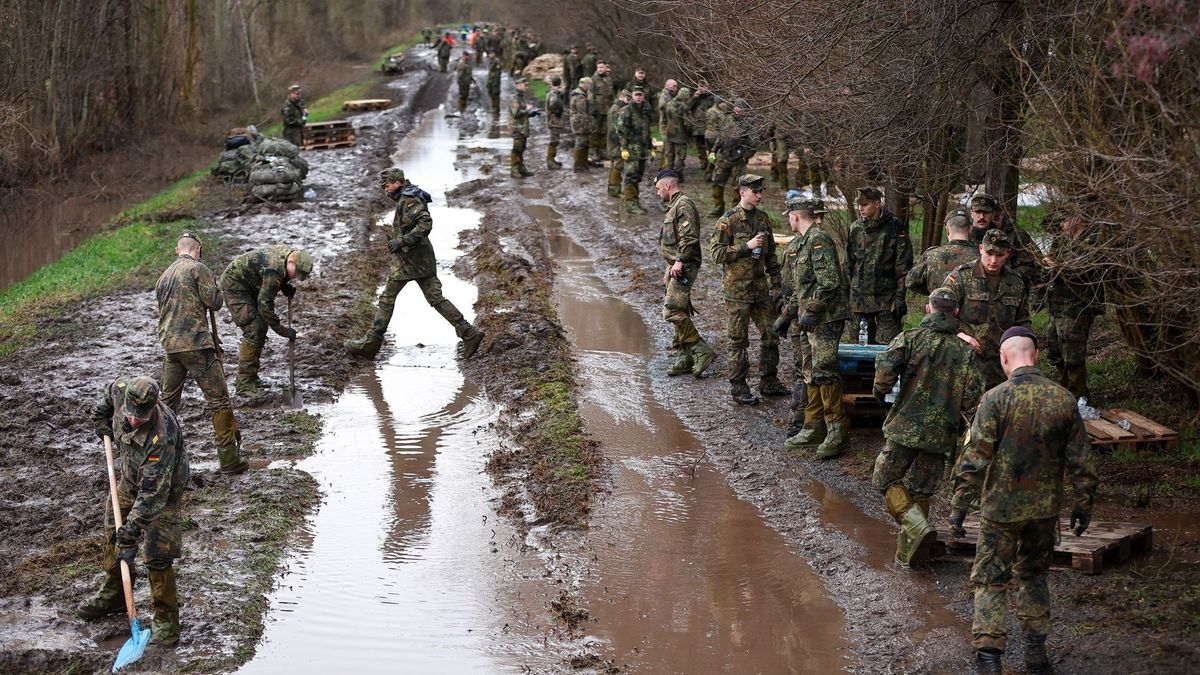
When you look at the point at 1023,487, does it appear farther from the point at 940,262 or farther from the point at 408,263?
the point at 408,263

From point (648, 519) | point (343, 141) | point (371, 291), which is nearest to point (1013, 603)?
point (648, 519)

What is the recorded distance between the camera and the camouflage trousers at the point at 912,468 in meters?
8.48

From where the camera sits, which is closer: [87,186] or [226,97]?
[87,186]

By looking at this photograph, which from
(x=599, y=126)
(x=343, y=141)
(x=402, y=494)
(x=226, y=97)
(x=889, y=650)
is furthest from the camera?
(x=226, y=97)

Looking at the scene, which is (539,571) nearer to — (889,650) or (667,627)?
(667,627)

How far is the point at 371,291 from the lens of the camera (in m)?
17.3

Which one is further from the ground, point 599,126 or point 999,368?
point 599,126

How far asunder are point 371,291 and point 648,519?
866cm

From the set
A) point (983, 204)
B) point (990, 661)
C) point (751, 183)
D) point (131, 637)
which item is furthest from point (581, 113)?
point (990, 661)

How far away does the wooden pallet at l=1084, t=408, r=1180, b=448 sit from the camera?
9828 mm

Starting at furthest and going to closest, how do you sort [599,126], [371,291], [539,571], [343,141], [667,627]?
[343,141], [599,126], [371,291], [539,571], [667,627]

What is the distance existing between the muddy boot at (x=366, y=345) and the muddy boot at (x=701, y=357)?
3.70 meters

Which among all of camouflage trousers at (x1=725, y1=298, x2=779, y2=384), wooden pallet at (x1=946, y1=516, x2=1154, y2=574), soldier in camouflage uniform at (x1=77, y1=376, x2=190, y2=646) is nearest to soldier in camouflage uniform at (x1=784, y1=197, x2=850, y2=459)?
camouflage trousers at (x1=725, y1=298, x2=779, y2=384)

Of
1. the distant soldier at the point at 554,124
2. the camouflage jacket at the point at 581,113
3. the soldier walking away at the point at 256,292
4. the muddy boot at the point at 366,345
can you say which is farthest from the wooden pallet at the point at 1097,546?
the distant soldier at the point at 554,124
